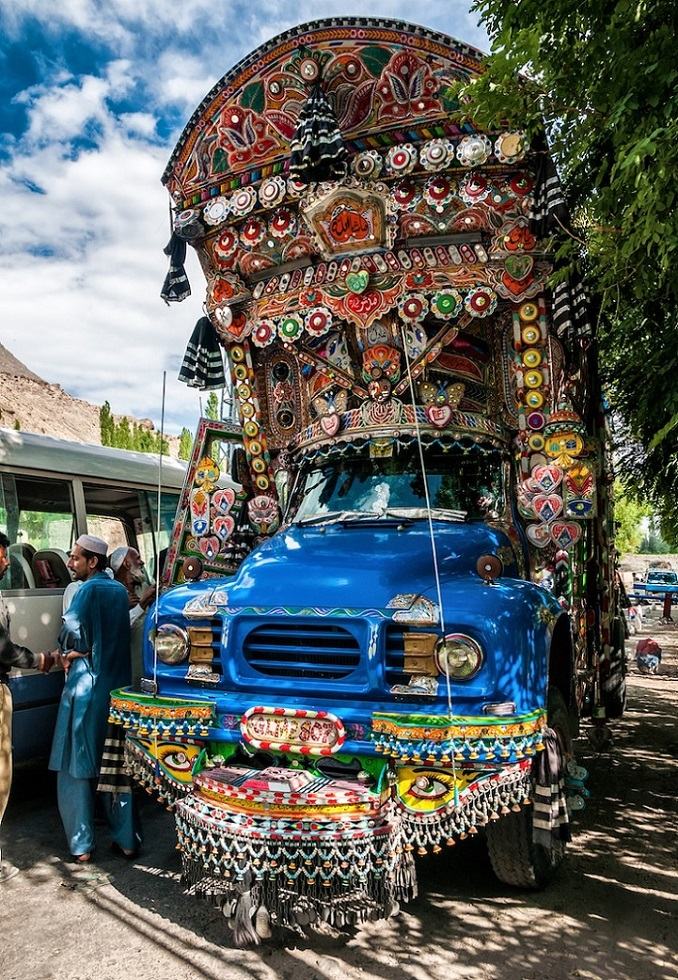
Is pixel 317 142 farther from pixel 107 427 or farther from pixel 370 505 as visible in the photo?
pixel 107 427

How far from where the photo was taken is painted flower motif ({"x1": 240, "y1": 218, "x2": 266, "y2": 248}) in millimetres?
6066

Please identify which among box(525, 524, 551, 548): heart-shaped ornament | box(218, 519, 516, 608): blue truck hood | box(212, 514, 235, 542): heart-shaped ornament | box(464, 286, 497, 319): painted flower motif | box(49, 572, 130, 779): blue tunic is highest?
box(464, 286, 497, 319): painted flower motif

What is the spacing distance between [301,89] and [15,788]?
19.8 ft

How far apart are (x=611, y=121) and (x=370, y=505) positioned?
275 cm

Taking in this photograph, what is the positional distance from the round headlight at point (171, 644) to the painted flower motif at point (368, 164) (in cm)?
366

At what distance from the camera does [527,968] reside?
125 inches

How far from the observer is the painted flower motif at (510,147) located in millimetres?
5137

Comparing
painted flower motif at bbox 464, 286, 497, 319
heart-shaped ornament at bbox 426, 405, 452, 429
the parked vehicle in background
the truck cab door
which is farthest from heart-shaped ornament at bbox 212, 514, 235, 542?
painted flower motif at bbox 464, 286, 497, 319

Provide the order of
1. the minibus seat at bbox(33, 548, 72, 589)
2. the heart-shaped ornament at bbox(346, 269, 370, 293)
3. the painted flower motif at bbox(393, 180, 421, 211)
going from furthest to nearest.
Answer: the minibus seat at bbox(33, 548, 72, 589), the heart-shaped ornament at bbox(346, 269, 370, 293), the painted flower motif at bbox(393, 180, 421, 211)

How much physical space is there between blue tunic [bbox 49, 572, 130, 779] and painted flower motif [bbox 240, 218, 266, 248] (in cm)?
312

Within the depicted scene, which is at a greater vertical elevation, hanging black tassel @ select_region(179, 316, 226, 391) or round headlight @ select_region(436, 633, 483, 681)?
hanging black tassel @ select_region(179, 316, 226, 391)

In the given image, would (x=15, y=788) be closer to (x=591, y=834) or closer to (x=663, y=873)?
(x=591, y=834)

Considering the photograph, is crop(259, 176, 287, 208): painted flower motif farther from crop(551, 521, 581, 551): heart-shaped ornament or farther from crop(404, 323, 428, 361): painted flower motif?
crop(551, 521, 581, 551): heart-shaped ornament

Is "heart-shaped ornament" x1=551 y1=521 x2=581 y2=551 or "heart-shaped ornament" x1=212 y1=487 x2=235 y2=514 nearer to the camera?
"heart-shaped ornament" x1=551 y1=521 x2=581 y2=551
